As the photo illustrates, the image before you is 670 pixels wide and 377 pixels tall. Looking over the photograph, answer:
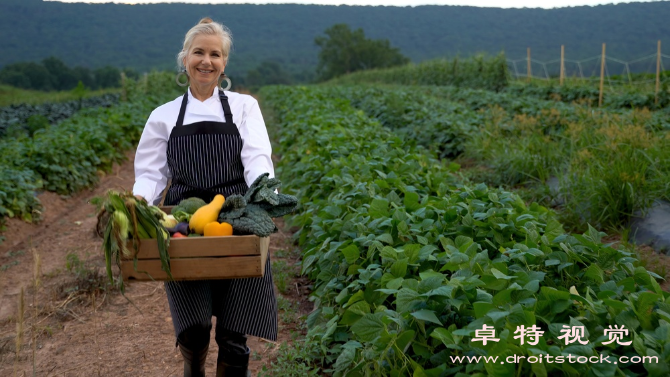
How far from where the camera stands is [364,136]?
7047 millimetres

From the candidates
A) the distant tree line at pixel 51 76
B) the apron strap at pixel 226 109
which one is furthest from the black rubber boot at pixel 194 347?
the distant tree line at pixel 51 76

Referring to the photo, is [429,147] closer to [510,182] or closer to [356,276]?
[510,182]

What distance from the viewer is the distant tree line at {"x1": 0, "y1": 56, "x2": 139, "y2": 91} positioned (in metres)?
49.7

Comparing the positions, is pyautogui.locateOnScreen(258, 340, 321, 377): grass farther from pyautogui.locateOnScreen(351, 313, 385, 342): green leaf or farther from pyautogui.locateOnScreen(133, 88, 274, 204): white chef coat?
pyautogui.locateOnScreen(133, 88, 274, 204): white chef coat

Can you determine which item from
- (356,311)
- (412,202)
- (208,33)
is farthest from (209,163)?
(412,202)

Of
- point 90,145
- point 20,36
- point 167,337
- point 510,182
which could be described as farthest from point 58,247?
point 20,36

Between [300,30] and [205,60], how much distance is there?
12246 centimetres

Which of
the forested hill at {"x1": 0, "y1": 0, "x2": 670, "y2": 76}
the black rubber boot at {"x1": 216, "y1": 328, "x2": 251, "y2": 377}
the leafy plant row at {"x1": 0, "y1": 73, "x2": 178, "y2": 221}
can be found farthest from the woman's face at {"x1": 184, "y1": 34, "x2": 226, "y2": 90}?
the forested hill at {"x1": 0, "y1": 0, "x2": 670, "y2": 76}

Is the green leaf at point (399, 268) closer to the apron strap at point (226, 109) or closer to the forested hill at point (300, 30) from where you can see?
the apron strap at point (226, 109)

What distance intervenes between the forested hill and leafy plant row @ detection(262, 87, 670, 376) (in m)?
63.9

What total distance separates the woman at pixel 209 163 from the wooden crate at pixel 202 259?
444 millimetres

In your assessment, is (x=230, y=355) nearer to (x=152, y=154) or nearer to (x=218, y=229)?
(x=218, y=229)

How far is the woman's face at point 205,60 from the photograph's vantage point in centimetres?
261

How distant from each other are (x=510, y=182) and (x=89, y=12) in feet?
341
